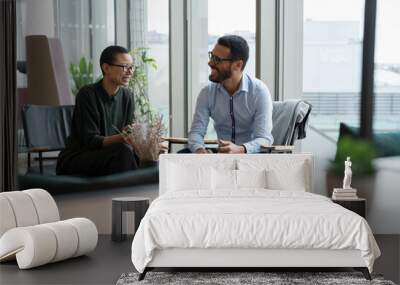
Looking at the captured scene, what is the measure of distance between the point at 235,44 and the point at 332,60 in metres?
1.02

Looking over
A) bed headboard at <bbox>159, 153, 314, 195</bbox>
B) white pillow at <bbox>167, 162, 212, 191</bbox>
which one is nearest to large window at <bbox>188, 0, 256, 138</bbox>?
bed headboard at <bbox>159, 153, 314, 195</bbox>

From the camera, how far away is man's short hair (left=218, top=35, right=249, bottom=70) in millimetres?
8562

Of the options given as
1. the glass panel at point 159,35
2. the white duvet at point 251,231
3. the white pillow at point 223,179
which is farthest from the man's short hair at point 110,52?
the white duvet at point 251,231

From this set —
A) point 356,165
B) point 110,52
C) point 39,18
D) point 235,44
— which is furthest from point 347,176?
point 39,18

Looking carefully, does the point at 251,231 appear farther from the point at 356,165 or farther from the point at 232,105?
the point at 356,165

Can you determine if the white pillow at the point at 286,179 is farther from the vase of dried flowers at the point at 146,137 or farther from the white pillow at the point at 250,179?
the vase of dried flowers at the point at 146,137

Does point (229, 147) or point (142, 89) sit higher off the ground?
point (142, 89)

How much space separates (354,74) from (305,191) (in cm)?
154

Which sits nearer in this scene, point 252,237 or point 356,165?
point 252,237

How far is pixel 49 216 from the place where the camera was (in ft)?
23.7

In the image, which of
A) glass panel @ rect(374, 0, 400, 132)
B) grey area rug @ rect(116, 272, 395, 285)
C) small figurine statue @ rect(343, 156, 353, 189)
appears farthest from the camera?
glass panel @ rect(374, 0, 400, 132)

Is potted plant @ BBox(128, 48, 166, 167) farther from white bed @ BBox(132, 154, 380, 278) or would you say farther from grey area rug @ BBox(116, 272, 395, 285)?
grey area rug @ BBox(116, 272, 395, 285)

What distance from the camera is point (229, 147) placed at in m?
8.42

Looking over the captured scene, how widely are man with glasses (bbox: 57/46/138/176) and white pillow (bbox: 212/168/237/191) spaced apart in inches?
51.0
